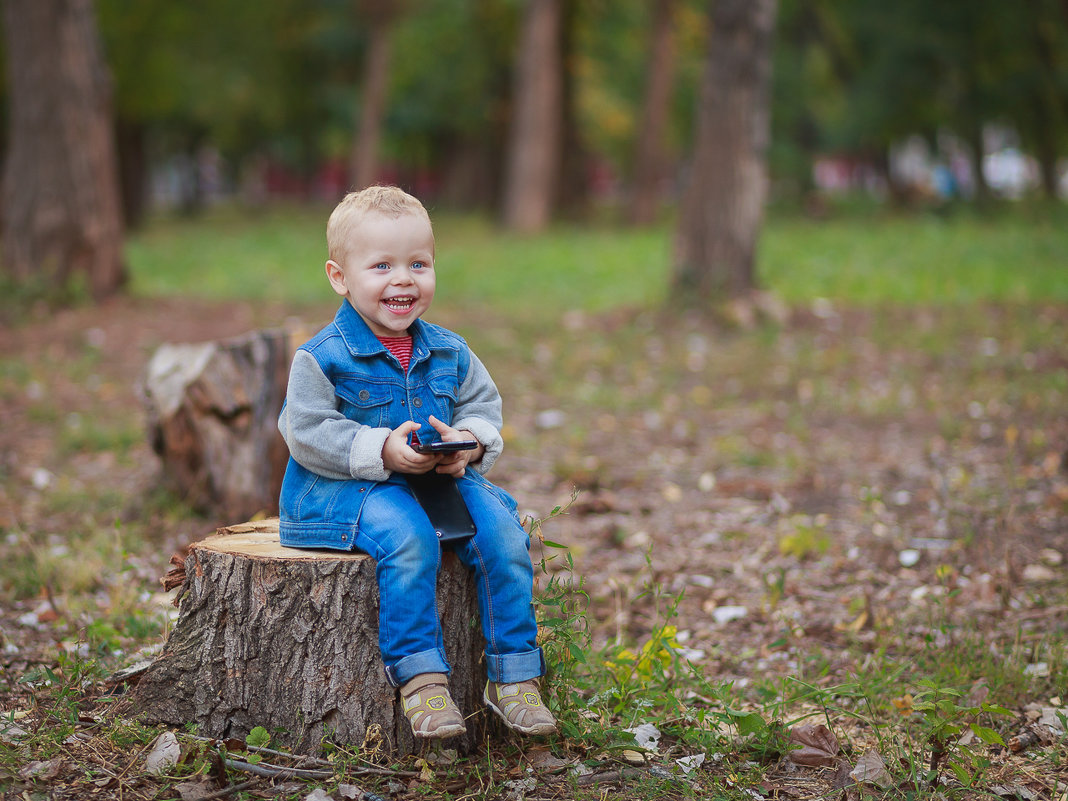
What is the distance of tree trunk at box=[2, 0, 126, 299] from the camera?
10023mm

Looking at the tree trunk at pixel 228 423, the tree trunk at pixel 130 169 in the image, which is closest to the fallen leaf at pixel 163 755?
the tree trunk at pixel 228 423

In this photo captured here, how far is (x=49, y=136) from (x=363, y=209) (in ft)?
27.9

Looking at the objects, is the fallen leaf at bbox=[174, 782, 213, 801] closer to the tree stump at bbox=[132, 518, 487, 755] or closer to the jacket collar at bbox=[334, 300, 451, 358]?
the tree stump at bbox=[132, 518, 487, 755]

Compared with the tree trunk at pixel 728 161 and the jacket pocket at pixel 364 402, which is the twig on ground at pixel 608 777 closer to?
the jacket pocket at pixel 364 402

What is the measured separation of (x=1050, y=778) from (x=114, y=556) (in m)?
3.75

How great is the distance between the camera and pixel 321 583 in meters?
2.92

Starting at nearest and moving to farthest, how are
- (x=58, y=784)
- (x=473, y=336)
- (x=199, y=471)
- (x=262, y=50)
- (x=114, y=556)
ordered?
1. (x=58, y=784)
2. (x=114, y=556)
3. (x=199, y=471)
4. (x=473, y=336)
5. (x=262, y=50)

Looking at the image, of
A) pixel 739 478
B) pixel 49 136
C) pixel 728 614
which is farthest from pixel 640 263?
pixel 728 614

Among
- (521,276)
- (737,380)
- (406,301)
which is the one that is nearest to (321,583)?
(406,301)

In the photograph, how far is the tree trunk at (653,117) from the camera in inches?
890

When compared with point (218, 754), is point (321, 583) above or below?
above

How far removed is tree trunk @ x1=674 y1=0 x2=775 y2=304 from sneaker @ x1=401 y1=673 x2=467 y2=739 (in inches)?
310

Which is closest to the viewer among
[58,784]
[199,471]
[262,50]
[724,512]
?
[58,784]

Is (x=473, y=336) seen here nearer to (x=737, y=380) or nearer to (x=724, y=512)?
(x=737, y=380)
